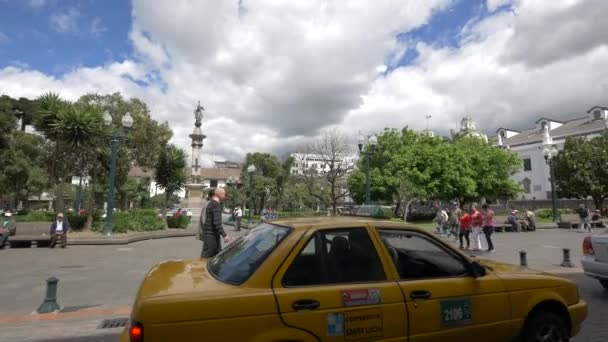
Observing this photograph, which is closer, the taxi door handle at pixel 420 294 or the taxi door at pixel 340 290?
the taxi door at pixel 340 290

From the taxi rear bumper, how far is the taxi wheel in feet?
0.35

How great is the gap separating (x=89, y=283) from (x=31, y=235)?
27.7ft

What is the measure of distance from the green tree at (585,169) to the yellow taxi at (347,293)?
4557 centimetres

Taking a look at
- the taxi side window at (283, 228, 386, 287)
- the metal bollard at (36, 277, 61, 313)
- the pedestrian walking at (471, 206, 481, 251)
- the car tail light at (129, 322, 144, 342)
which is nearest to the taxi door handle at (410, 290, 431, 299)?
the taxi side window at (283, 228, 386, 287)

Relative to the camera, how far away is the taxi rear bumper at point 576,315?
373cm

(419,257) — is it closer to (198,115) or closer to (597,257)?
(597,257)

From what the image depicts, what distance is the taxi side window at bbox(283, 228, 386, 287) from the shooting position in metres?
2.90

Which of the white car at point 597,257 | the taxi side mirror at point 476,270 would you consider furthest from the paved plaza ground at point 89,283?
the taxi side mirror at point 476,270

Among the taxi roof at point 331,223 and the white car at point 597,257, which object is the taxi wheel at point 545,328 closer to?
the taxi roof at point 331,223

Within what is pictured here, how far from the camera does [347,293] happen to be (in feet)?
9.46

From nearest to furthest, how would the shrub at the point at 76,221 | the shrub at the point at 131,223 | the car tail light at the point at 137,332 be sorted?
the car tail light at the point at 137,332, the shrub at the point at 76,221, the shrub at the point at 131,223

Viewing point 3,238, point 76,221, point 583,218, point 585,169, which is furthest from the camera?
point 585,169

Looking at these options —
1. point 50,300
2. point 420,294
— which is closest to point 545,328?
point 420,294

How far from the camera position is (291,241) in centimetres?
297
